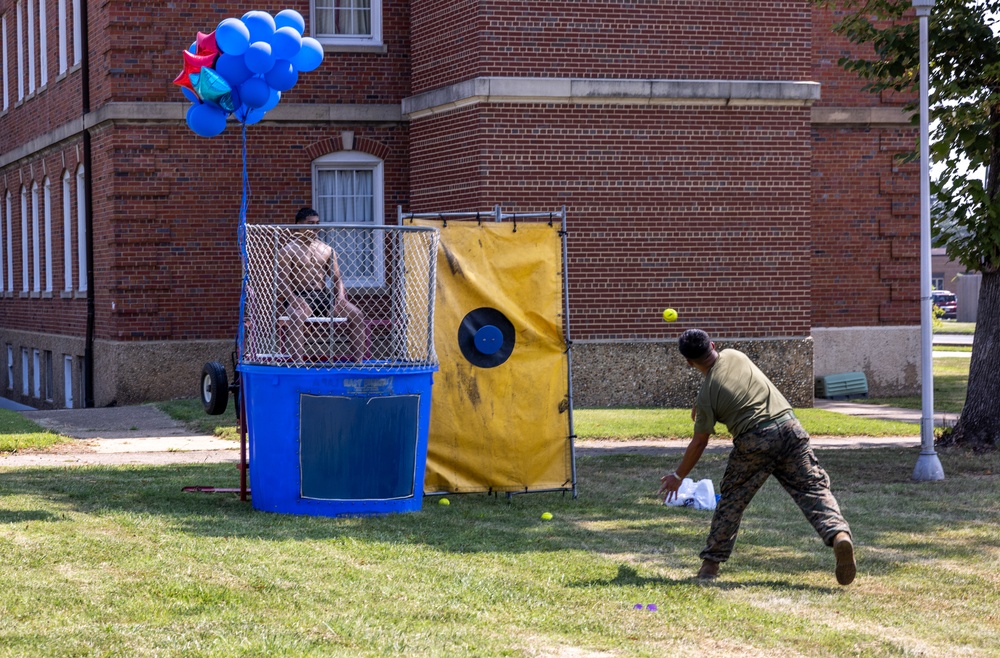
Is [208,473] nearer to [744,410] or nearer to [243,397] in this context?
[243,397]

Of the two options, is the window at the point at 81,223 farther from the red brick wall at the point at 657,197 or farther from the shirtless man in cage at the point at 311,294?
the shirtless man in cage at the point at 311,294

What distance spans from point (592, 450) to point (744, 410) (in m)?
7.00

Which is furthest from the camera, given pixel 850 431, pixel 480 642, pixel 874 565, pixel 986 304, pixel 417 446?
pixel 850 431

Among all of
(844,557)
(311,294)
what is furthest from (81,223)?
(844,557)

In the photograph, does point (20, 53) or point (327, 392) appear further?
point (20, 53)

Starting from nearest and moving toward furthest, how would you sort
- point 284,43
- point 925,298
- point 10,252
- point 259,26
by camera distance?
1. point 259,26
2. point 284,43
3. point 925,298
4. point 10,252

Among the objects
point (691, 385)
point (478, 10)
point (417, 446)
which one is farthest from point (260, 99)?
point (691, 385)

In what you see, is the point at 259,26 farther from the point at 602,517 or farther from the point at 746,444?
the point at 746,444

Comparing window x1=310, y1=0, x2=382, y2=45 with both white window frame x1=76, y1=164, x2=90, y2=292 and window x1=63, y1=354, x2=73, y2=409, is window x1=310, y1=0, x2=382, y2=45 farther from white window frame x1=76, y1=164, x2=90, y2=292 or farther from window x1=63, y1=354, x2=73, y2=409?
window x1=63, y1=354, x2=73, y2=409

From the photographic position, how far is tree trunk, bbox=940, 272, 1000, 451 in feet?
46.9

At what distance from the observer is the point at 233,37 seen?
10.2 meters

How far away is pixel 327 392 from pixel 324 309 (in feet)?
2.34

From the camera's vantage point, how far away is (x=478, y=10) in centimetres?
1833

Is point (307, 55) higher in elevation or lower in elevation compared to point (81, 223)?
higher
